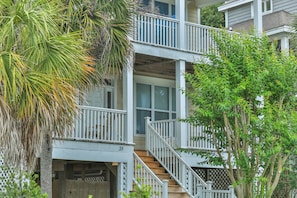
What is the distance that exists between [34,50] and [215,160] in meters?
7.49

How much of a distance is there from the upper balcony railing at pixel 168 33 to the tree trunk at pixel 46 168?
262 inches

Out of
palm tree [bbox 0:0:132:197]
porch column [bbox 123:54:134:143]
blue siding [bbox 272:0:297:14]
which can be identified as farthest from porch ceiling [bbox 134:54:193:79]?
blue siding [bbox 272:0:297:14]

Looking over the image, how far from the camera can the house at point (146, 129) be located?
63.5 ft

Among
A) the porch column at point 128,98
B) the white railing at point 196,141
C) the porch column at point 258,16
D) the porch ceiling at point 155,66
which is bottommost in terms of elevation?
the white railing at point 196,141

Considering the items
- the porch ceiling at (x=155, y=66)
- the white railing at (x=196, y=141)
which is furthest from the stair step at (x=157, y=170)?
the porch ceiling at (x=155, y=66)

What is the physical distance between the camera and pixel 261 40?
17750mm

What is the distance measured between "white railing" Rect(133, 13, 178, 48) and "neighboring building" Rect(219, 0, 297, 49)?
6.67 metres

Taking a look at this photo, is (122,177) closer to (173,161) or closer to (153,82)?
(173,161)

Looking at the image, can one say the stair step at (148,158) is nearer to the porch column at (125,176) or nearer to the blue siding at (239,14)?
the porch column at (125,176)

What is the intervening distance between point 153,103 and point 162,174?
4363mm

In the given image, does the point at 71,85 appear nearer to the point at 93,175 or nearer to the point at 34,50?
the point at 34,50

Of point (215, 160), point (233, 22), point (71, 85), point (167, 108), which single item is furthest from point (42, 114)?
point (233, 22)

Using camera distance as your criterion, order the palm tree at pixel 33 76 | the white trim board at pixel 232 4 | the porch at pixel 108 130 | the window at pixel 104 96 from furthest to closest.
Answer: the white trim board at pixel 232 4, the window at pixel 104 96, the porch at pixel 108 130, the palm tree at pixel 33 76

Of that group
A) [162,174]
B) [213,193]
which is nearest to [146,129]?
[162,174]
